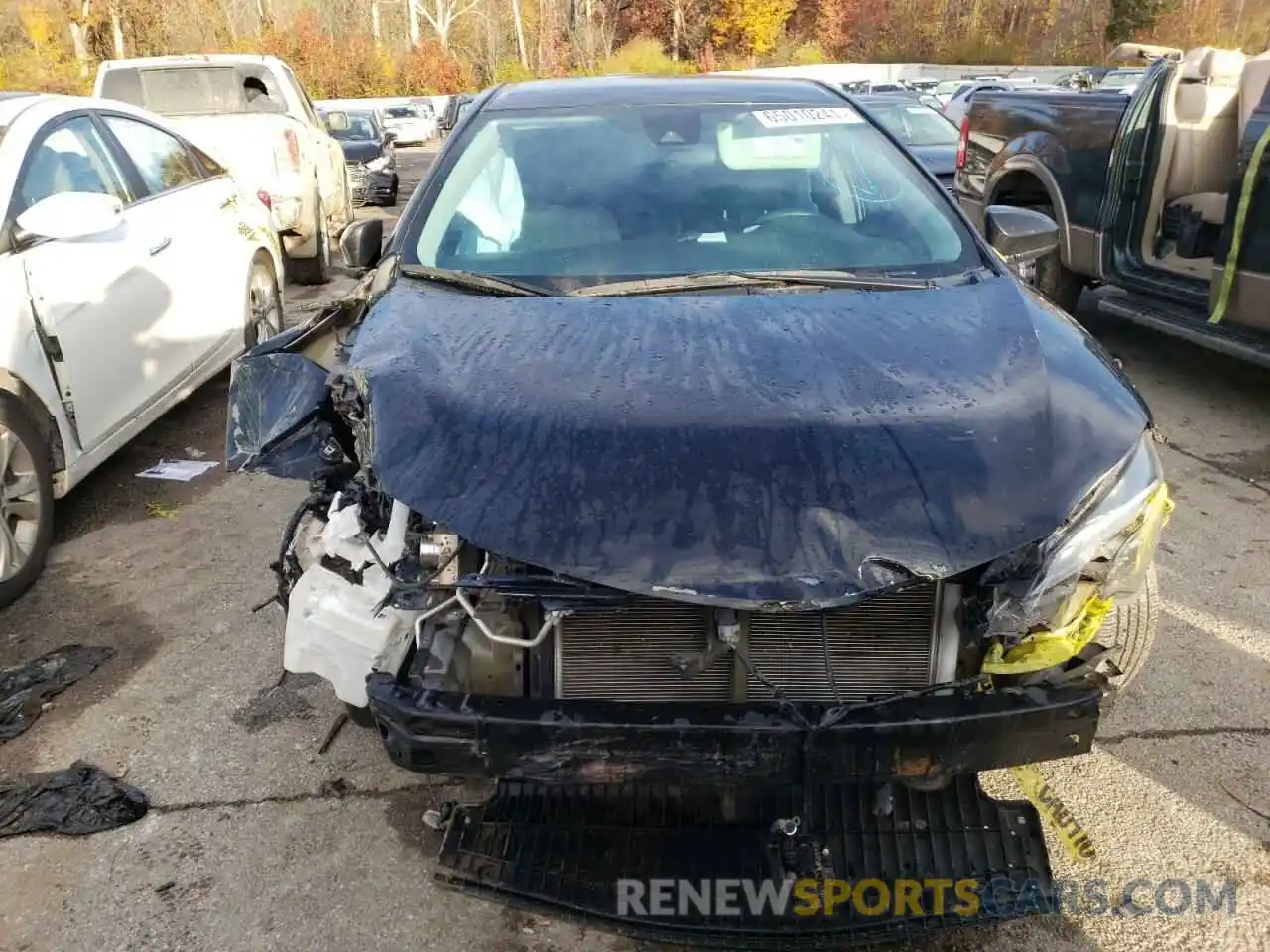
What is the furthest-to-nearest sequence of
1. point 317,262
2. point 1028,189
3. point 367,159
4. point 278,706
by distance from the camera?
1. point 367,159
2. point 317,262
3. point 1028,189
4. point 278,706

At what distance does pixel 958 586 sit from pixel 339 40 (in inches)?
1812

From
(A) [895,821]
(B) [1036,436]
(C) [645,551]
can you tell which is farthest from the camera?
(A) [895,821]

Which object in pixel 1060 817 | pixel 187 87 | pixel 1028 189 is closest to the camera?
pixel 1060 817

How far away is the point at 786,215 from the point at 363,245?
1453 mm

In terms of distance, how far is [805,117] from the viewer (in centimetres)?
332

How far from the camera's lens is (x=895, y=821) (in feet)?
7.19

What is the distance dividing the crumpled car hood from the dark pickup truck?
2928 millimetres

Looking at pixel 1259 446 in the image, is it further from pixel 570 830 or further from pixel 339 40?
pixel 339 40

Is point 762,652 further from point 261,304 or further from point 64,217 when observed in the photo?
point 261,304

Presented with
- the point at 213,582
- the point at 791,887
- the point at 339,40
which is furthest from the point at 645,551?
the point at 339,40

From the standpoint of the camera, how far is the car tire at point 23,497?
11.1 feet

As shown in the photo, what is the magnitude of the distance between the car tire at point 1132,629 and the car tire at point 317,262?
25.6 feet

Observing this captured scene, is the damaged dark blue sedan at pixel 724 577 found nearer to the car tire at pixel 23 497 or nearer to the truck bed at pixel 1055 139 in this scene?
the car tire at pixel 23 497
